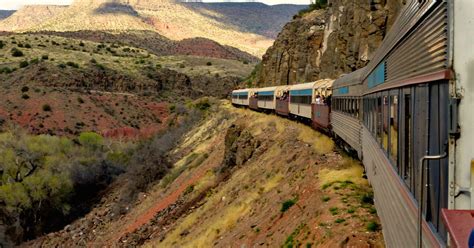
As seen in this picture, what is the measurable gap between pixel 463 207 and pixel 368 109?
8.20 meters

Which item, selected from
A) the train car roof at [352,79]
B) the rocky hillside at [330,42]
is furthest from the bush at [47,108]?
the train car roof at [352,79]

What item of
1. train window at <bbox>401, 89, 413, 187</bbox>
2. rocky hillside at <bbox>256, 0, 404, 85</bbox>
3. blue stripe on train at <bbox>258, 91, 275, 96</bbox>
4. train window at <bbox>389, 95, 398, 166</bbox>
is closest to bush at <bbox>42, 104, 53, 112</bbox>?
rocky hillside at <bbox>256, 0, 404, 85</bbox>

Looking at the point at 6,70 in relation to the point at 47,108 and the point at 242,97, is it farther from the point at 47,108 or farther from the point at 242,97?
the point at 242,97

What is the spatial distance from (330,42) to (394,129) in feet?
122

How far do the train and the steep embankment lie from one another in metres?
2.98

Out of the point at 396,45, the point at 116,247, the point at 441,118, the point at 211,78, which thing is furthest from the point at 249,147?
the point at 211,78

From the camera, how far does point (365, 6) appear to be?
34.8 meters

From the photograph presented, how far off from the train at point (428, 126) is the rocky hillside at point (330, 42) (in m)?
24.8

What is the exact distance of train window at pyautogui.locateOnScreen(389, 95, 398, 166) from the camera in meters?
6.73

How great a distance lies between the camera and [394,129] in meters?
7.03

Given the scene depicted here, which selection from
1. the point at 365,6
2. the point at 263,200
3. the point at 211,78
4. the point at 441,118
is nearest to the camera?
the point at 441,118

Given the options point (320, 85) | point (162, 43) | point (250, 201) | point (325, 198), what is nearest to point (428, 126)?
point (325, 198)

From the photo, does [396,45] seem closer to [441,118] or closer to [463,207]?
[441,118]

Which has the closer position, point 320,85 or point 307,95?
point 320,85
